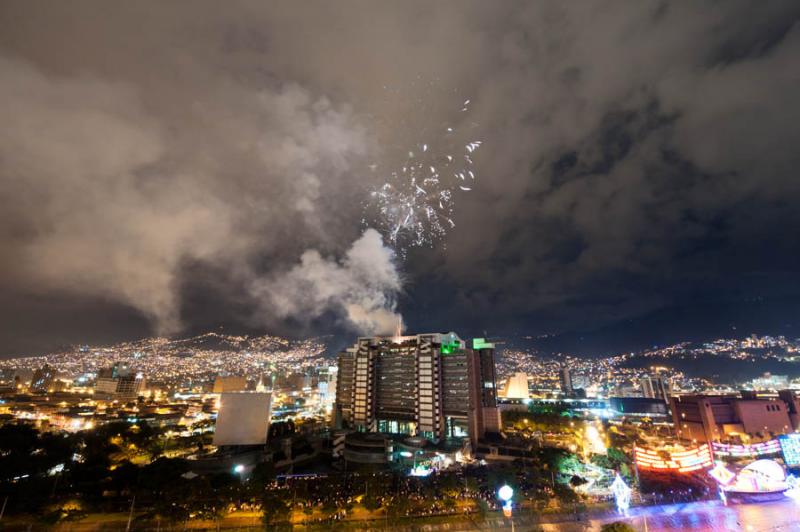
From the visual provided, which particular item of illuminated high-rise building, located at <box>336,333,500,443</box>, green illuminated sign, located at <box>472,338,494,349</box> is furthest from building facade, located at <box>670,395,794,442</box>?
green illuminated sign, located at <box>472,338,494,349</box>

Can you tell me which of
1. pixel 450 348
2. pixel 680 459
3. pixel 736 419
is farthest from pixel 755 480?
pixel 450 348

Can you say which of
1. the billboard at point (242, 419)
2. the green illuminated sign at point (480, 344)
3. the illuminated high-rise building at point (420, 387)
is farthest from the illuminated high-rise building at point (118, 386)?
the green illuminated sign at point (480, 344)

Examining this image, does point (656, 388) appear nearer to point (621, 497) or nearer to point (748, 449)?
point (748, 449)

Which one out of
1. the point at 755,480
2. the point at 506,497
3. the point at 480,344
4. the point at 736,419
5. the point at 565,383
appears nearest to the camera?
the point at 506,497

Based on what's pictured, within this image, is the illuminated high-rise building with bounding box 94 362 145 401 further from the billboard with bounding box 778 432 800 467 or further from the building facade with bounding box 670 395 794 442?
the billboard with bounding box 778 432 800 467

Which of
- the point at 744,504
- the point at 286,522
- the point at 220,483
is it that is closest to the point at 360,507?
the point at 286,522

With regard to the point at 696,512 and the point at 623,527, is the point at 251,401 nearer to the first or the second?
the point at 623,527
